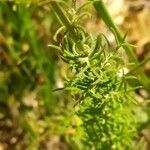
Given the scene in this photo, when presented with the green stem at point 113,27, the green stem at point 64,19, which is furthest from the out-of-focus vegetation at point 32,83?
the green stem at point 64,19

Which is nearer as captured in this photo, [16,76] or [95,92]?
[95,92]

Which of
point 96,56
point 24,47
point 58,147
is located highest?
point 24,47

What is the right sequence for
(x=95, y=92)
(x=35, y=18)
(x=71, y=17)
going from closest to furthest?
(x=71, y=17)
(x=95, y=92)
(x=35, y=18)

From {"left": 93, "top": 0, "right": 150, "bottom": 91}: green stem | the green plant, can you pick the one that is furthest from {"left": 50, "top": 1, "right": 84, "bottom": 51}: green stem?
{"left": 93, "top": 0, "right": 150, "bottom": 91}: green stem

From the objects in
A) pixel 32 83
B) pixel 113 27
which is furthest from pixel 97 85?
pixel 32 83

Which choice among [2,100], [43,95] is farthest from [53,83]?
[2,100]

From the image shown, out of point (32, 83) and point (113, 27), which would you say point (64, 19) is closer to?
point (113, 27)

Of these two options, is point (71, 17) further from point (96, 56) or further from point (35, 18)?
point (35, 18)
